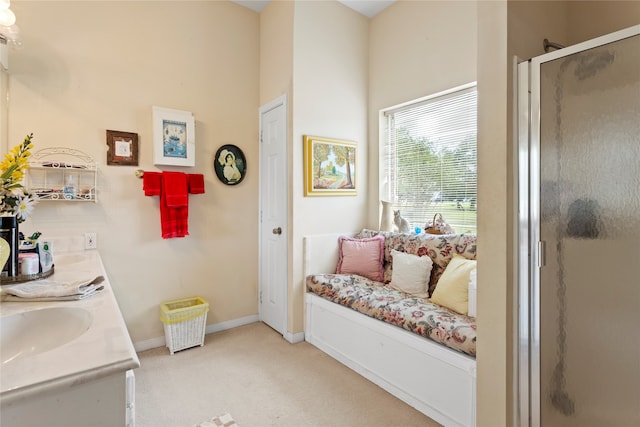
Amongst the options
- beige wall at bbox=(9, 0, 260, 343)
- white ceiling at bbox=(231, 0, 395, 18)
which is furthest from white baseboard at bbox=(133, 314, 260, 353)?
white ceiling at bbox=(231, 0, 395, 18)

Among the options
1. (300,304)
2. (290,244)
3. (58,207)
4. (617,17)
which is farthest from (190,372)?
(617,17)

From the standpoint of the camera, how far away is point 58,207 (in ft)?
7.95

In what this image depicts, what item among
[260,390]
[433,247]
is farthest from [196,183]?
[433,247]

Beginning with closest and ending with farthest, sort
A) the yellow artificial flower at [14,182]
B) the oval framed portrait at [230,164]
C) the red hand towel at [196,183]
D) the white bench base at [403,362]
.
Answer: the yellow artificial flower at [14,182] → the white bench base at [403,362] → the red hand towel at [196,183] → the oval framed portrait at [230,164]

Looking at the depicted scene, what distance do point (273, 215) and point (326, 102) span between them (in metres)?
1.19

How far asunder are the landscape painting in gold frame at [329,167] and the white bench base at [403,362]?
1027mm

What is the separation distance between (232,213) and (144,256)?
85 cm

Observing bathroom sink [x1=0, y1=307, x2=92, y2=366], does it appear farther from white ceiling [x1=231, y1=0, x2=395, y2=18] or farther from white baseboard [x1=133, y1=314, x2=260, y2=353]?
white ceiling [x1=231, y1=0, x2=395, y2=18]

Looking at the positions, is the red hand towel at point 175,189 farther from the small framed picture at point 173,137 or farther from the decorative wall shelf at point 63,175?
the decorative wall shelf at point 63,175

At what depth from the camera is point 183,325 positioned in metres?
2.75

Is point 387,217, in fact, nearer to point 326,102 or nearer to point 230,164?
point 326,102

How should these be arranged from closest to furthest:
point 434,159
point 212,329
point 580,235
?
point 580,235 < point 434,159 < point 212,329

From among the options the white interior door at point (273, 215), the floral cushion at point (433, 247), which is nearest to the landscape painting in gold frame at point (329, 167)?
the white interior door at point (273, 215)

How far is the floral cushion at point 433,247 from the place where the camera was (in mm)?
2498
